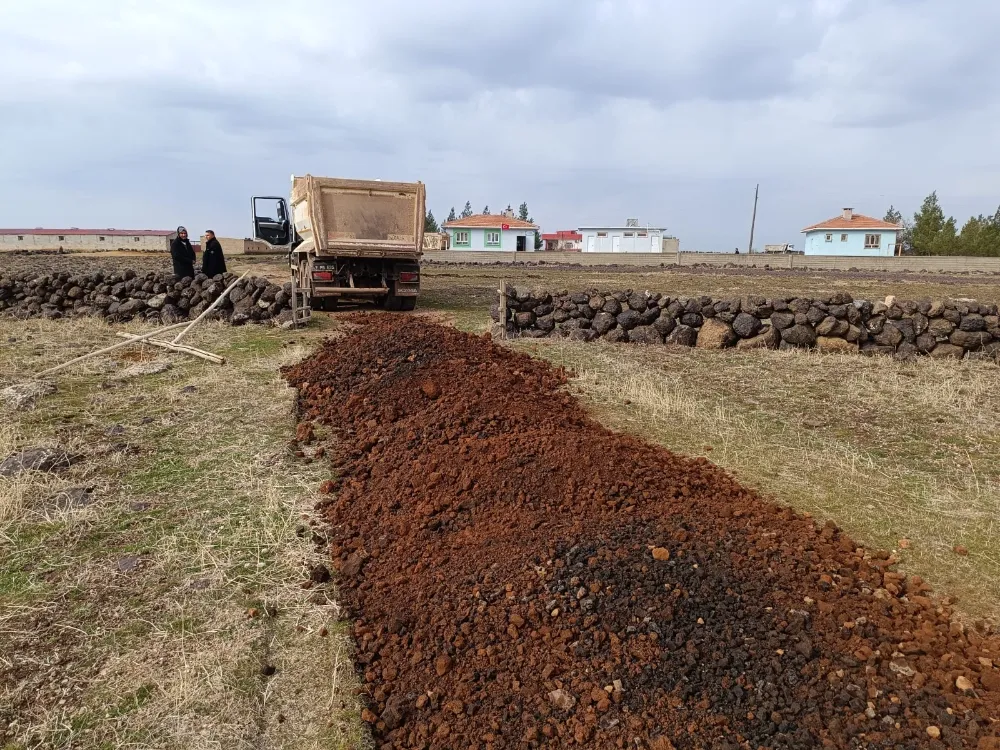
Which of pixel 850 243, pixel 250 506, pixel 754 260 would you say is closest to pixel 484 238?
pixel 754 260

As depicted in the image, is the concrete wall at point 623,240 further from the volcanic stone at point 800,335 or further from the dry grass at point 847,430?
the dry grass at point 847,430

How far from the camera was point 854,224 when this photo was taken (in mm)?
62812

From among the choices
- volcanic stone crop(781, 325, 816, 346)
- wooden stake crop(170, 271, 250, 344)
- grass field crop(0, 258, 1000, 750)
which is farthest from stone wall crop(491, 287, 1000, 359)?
wooden stake crop(170, 271, 250, 344)

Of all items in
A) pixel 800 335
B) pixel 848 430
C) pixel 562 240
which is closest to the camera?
pixel 848 430

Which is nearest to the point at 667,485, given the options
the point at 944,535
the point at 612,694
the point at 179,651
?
the point at 944,535

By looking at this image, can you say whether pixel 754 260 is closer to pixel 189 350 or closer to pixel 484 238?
Result: pixel 484 238

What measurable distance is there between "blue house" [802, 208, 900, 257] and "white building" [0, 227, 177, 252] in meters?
58.3

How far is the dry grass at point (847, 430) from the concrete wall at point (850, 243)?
59567mm

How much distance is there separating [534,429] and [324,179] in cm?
882

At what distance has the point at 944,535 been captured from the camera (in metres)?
4.73

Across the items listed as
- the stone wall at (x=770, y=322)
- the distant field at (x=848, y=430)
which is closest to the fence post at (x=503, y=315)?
the stone wall at (x=770, y=322)

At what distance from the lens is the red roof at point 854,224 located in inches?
2427

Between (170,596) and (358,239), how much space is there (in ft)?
33.5

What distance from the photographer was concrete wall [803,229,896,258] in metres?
61.9
